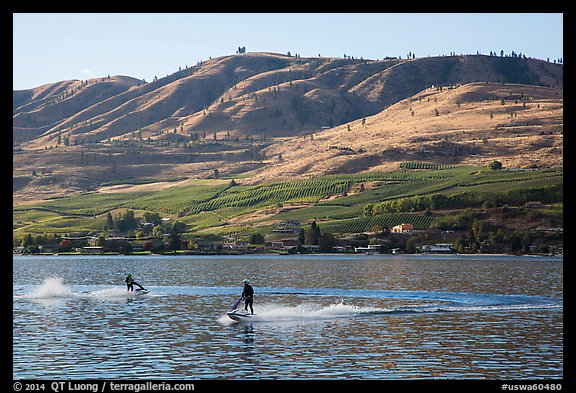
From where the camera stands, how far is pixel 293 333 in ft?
215

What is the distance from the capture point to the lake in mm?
48562

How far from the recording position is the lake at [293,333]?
4856cm

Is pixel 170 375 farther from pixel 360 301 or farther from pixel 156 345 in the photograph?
pixel 360 301

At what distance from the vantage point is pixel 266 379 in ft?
149

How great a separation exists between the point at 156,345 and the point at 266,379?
606 inches

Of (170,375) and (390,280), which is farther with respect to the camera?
(390,280)
